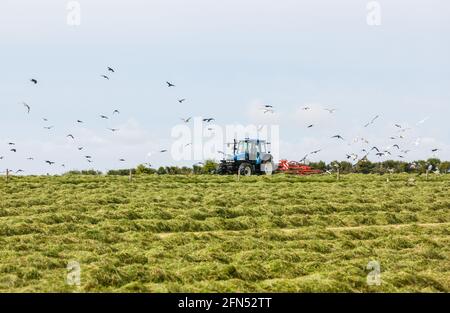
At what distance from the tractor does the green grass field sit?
9.59 meters

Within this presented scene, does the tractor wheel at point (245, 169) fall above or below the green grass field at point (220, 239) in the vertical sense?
above

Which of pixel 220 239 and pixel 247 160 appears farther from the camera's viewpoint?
pixel 247 160

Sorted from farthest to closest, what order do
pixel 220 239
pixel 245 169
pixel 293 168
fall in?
pixel 293 168 → pixel 245 169 → pixel 220 239

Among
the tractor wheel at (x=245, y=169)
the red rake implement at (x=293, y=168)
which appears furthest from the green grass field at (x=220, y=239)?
the red rake implement at (x=293, y=168)

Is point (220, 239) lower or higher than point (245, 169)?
lower

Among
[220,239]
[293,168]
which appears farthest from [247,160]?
[220,239]

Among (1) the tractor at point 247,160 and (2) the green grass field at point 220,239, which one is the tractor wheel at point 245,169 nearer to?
(1) the tractor at point 247,160

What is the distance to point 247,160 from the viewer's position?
41219 millimetres

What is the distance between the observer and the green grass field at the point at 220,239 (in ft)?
39.5

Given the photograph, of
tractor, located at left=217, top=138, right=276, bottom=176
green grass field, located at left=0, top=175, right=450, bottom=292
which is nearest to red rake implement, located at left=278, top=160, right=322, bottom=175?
tractor, located at left=217, top=138, right=276, bottom=176

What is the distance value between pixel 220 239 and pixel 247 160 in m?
24.4

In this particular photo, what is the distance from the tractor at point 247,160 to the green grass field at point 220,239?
9593mm

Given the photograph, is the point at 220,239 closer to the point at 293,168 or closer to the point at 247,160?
the point at 247,160
